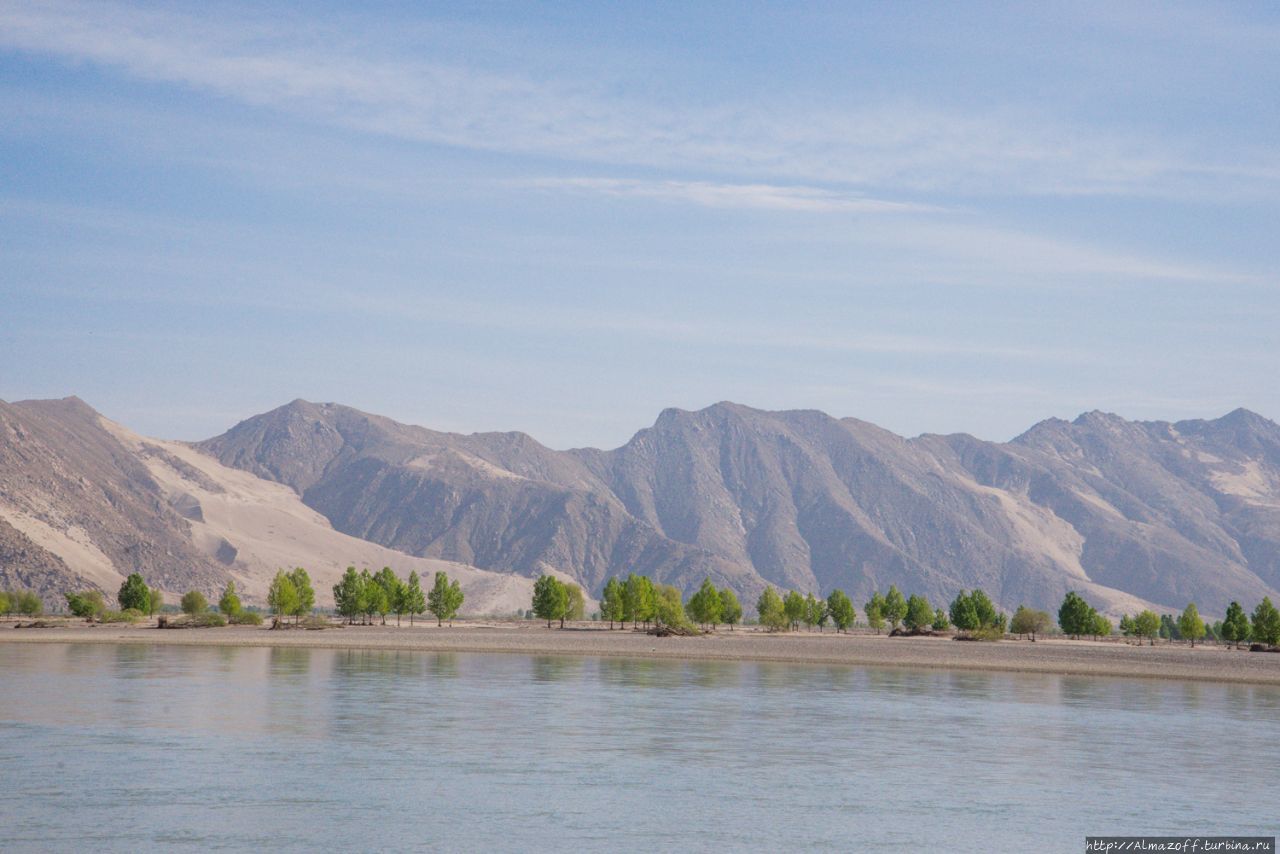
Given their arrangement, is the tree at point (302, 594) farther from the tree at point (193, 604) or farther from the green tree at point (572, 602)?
the green tree at point (572, 602)

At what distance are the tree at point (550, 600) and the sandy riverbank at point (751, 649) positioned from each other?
107ft

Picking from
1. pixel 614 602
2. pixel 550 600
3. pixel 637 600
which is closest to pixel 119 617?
pixel 550 600

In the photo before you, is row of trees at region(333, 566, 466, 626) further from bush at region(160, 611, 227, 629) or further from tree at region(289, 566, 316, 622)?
bush at region(160, 611, 227, 629)

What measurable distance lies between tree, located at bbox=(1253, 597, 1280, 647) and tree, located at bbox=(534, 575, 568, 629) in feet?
314

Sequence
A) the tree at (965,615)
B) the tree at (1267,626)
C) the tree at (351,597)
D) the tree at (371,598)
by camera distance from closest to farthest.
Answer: the tree at (1267,626) → the tree at (351,597) → the tree at (371,598) → the tree at (965,615)

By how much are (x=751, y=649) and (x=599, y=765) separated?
288 ft

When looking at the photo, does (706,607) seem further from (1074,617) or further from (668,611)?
(1074,617)

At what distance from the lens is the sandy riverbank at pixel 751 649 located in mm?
108938

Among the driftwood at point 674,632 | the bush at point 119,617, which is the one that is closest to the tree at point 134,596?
the bush at point 119,617

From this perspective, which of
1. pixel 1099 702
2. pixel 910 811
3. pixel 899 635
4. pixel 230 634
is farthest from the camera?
pixel 899 635

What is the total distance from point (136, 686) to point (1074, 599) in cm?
16244

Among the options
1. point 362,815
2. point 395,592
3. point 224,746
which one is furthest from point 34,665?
point 395,592

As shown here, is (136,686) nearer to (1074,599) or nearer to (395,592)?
(395,592)

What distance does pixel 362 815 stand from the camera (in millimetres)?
33812
